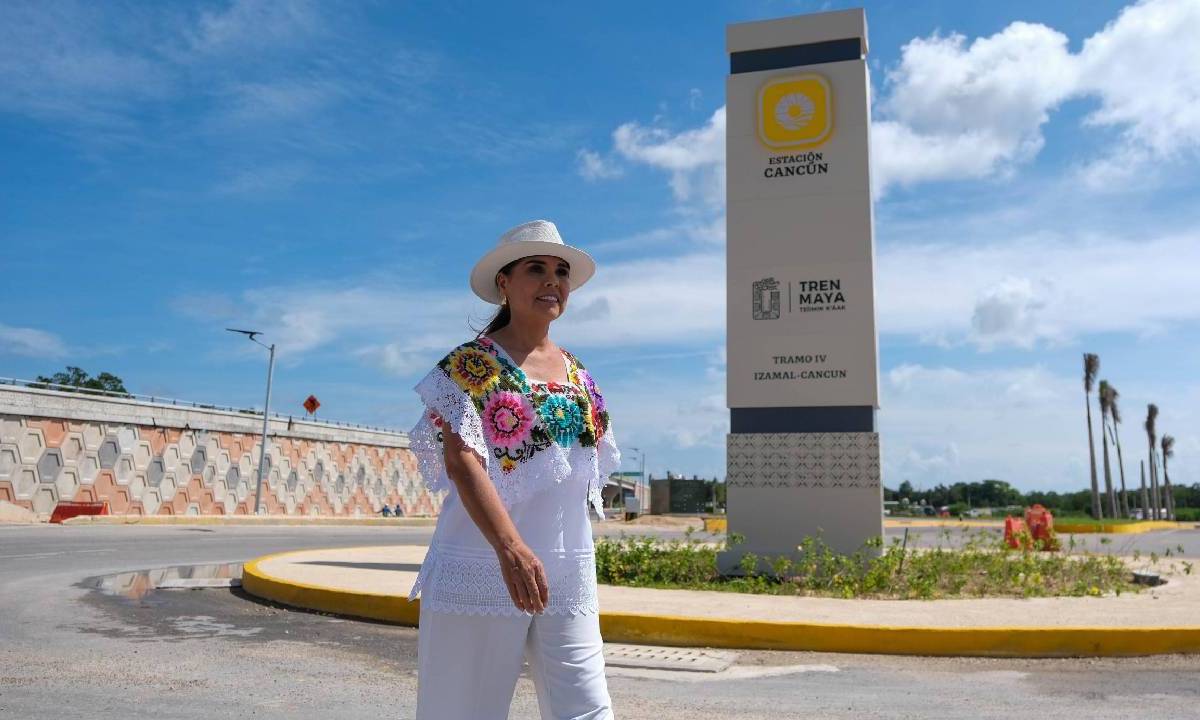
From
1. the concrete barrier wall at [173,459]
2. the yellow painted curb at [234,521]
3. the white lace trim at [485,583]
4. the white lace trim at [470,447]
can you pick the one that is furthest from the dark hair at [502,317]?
the concrete barrier wall at [173,459]

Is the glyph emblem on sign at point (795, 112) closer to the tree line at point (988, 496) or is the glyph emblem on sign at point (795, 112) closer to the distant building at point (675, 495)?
the distant building at point (675, 495)

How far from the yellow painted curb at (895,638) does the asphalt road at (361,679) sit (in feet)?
0.50

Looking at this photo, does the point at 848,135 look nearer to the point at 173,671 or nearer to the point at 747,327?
the point at 747,327

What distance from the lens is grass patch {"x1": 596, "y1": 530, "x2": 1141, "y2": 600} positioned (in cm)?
1041

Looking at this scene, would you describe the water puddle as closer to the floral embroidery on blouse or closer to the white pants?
the white pants

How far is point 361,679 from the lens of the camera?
19.9ft

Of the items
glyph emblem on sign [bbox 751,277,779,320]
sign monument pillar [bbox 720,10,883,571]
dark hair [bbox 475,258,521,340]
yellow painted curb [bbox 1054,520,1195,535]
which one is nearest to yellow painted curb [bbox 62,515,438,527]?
sign monument pillar [bbox 720,10,883,571]

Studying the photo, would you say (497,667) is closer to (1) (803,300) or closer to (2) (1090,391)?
(1) (803,300)

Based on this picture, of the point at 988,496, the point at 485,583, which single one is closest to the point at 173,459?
the point at 485,583

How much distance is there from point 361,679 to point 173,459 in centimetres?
3287

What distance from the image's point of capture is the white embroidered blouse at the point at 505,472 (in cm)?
277

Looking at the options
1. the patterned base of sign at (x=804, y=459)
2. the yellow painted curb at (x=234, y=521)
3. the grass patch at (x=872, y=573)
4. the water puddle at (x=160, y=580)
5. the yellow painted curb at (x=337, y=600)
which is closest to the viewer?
the yellow painted curb at (x=337, y=600)

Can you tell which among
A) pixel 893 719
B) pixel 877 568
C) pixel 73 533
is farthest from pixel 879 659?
pixel 73 533

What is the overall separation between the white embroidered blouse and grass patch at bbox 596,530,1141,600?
7775 millimetres
